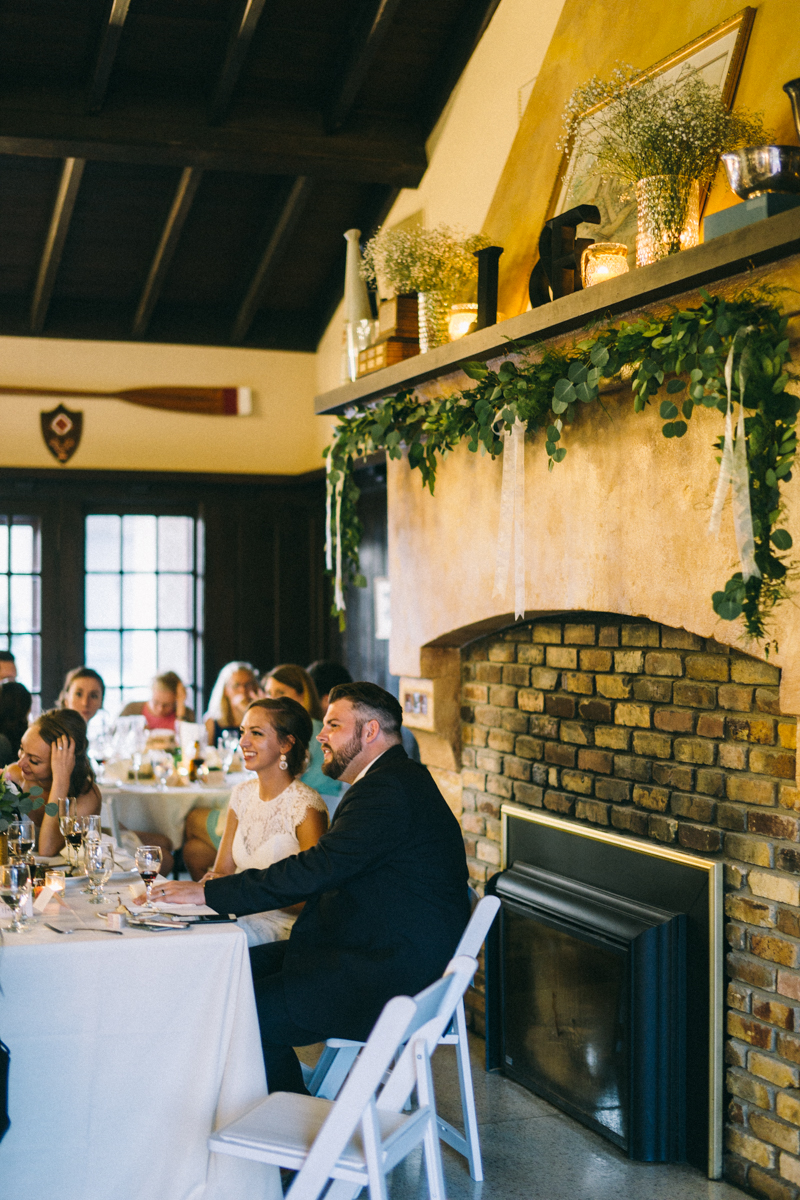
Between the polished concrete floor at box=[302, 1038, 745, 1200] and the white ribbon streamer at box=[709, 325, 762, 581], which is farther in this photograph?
the polished concrete floor at box=[302, 1038, 745, 1200]

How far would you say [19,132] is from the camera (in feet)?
17.9

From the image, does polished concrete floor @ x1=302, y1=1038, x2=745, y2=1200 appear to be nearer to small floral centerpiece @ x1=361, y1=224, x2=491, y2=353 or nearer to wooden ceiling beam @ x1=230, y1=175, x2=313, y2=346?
small floral centerpiece @ x1=361, y1=224, x2=491, y2=353

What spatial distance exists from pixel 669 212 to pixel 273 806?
83.6 inches

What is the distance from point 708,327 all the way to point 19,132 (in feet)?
13.2

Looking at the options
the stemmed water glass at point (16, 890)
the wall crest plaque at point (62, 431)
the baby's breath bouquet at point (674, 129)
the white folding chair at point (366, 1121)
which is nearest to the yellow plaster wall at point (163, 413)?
the wall crest plaque at point (62, 431)

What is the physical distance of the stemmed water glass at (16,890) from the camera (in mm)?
2852

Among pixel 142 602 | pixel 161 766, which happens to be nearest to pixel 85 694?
pixel 161 766

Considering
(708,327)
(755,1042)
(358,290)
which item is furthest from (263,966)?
(358,290)

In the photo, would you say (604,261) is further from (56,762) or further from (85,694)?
(85,694)

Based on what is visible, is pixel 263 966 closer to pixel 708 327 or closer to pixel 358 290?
pixel 708 327

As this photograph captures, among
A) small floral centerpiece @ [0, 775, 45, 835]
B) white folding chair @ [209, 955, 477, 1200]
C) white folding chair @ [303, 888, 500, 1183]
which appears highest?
small floral centerpiece @ [0, 775, 45, 835]

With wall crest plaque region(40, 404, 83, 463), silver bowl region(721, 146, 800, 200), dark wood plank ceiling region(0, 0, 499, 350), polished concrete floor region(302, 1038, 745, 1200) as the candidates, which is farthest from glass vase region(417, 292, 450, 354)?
wall crest plaque region(40, 404, 83, 463)

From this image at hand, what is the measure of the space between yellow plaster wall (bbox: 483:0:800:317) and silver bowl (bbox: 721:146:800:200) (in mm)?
281

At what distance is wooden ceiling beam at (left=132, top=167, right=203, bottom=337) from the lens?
6.41 metres
